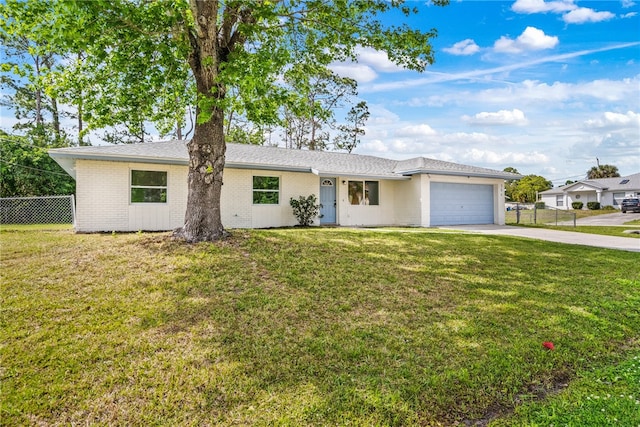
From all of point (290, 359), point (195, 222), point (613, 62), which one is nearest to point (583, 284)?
point (290, 359)

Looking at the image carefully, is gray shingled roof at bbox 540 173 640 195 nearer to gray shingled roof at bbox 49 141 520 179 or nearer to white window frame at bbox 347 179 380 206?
gray shingled roof at bbox 49 141 520 179

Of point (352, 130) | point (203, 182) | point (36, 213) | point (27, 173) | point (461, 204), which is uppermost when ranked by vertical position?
point (352, 130)

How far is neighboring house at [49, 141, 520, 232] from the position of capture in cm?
1180

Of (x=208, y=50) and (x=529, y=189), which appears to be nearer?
(x=208, y=50)

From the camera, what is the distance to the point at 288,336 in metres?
4.04

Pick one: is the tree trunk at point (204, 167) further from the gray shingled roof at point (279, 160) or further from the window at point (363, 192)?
the window at point (363, 192)

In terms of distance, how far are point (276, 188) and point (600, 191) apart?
43.3 m

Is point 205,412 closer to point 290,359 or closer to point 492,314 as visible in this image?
point 290,359

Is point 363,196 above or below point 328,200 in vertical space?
above

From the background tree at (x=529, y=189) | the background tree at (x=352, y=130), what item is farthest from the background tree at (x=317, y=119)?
the background tree at (x=529, y=189)

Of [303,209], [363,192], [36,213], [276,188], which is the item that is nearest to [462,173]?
[363,192]

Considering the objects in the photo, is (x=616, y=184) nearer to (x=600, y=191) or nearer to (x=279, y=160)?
(x=600, y=191)

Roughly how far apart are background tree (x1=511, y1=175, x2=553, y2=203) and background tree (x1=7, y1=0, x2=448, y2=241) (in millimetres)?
52162

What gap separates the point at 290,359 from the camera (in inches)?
141
